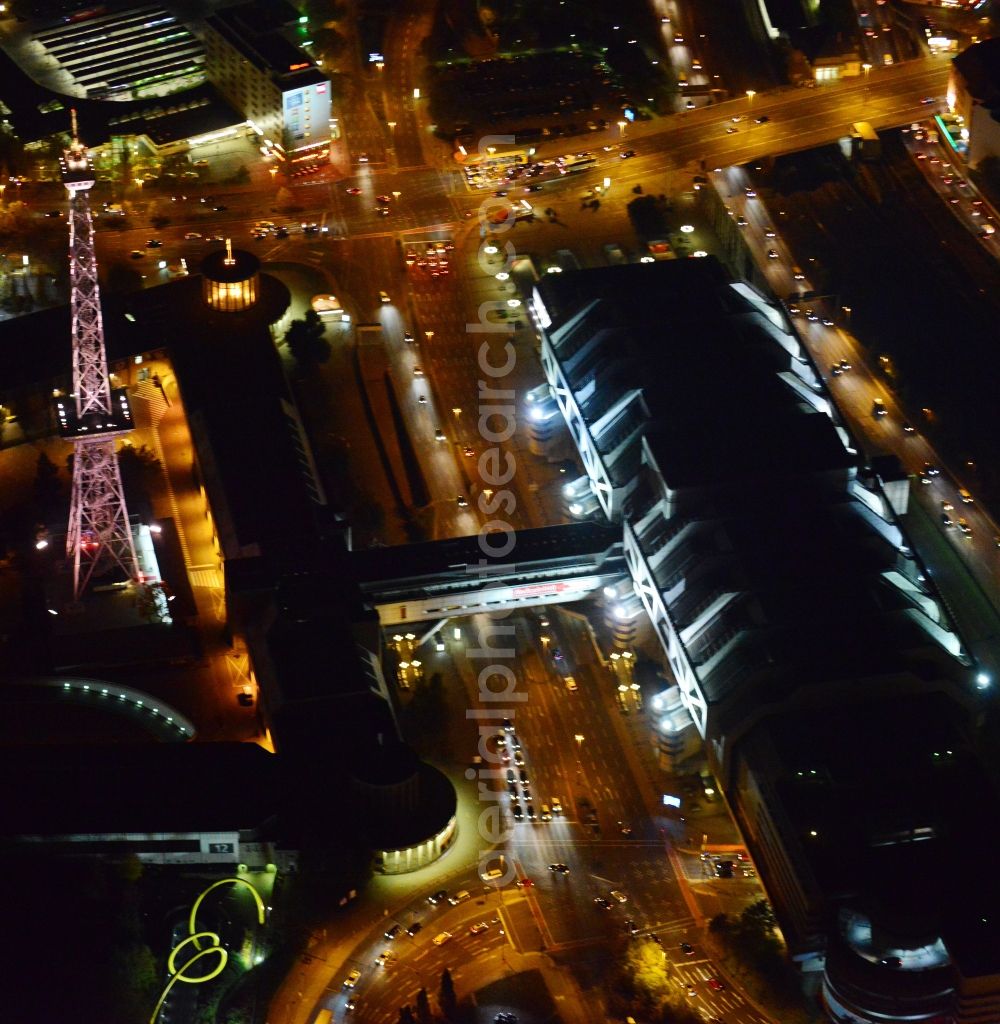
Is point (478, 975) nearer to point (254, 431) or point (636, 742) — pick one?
point (636, 742)

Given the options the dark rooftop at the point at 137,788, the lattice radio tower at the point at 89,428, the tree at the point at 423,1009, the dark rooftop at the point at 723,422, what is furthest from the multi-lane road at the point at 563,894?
the lattice radio tower at the point at 89,428

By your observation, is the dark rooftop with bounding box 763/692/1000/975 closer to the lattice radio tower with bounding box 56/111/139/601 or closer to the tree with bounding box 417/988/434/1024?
the tree with bounding box 417/988/434/1024

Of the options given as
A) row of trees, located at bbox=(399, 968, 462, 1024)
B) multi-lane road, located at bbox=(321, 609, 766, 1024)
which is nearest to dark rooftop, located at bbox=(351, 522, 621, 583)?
multi-lane road, located at bbox=(321, 609, 766, 1024)

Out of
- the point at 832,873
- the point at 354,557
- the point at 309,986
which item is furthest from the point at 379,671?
the point at 832,873

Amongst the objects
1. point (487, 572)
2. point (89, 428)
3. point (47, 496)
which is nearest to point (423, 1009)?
point (487, 572)

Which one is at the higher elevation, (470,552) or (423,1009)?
(470,552)

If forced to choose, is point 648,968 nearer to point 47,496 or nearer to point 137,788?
point 137,788

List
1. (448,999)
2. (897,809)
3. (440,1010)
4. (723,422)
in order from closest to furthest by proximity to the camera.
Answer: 1. (448,999)
2. (440,1010)
3. (897,809)
4. (723,422)
